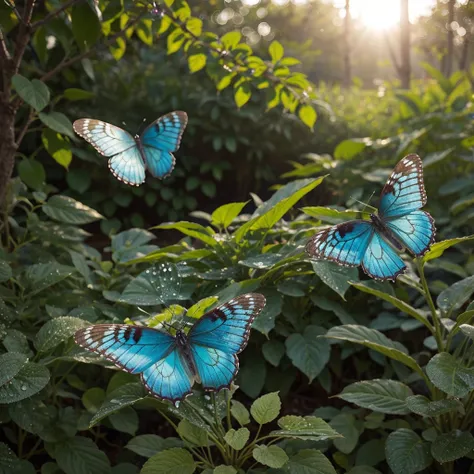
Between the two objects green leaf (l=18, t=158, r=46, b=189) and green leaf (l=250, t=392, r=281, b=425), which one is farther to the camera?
green leaf (l=18, t=158, r=46, b=189)

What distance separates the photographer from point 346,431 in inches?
81.5

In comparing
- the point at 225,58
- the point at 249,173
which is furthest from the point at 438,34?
the point at 225,58

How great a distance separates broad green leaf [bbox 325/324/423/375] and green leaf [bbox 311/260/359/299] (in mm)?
122

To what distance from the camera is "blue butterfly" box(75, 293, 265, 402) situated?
1488 mm

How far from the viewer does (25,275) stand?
2.22m

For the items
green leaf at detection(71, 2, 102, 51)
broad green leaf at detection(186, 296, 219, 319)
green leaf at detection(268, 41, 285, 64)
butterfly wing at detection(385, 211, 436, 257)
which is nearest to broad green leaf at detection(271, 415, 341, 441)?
broad green leaf at detection(186, 296, 219, 319)

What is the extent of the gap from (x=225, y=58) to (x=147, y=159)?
867mm

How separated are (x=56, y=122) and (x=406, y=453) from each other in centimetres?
172

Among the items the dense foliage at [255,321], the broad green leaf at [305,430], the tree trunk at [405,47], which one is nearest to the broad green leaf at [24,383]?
the dense foliage at [255,321]

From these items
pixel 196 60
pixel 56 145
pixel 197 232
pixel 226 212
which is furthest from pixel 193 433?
pixel 196 60

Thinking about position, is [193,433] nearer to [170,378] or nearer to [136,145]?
[170,378]

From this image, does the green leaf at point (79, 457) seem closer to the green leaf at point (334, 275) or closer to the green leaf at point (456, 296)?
the green leaf at point (334, 275)

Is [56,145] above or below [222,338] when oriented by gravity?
above

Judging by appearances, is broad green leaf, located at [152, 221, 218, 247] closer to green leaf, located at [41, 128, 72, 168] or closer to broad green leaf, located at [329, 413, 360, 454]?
green leaf, located at [41, 128, 72, 168]
